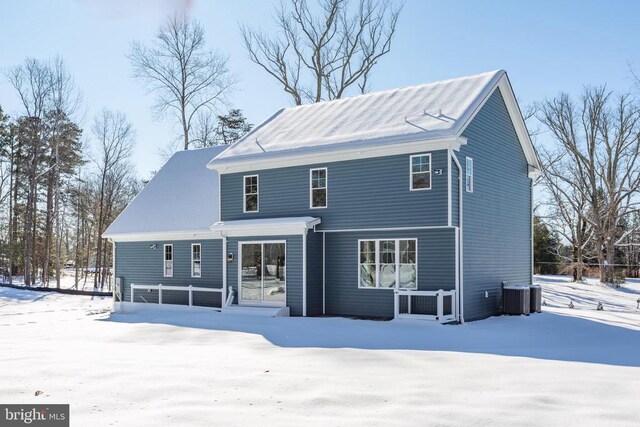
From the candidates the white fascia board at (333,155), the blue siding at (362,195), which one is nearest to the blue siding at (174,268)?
the blue siding at (362,195)

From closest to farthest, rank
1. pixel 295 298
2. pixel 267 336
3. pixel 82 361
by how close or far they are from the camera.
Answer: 1. pixel 82 361
2. pixel 267 336
3. pixel 295 298

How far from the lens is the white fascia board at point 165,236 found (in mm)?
22156

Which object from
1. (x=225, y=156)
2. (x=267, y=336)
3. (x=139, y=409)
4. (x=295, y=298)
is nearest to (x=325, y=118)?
(x=225, y=156)

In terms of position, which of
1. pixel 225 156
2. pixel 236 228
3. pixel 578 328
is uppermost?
pixel 225 156

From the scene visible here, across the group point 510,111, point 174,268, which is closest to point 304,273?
point 174,268

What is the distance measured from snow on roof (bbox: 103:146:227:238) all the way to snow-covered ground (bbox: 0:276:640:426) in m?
5.74

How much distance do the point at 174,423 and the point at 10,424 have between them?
1.66 metres

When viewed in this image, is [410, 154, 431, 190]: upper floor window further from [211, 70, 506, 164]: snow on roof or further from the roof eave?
the roof eave

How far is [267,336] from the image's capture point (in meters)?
14.7

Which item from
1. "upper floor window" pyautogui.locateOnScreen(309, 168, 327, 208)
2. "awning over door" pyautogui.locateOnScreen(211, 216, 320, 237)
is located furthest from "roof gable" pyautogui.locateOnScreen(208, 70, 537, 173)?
"awning over door" pyautogui.locateOnScreen(211, 216, 320, 237)

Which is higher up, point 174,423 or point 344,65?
point 344,65

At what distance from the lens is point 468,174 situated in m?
18.2

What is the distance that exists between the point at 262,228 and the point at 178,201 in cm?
663

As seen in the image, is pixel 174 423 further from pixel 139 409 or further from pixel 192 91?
pixel 192 91
